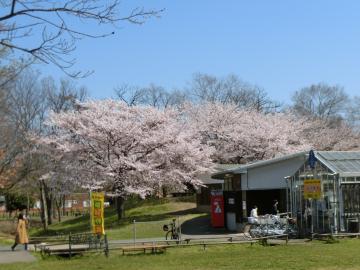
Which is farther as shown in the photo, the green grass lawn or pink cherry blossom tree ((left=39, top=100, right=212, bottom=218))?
pink cherry blossom tree ((left=39, top=100, right=212, bottom=218))

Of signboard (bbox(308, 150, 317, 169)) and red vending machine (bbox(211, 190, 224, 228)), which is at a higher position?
signboard (bbox(308, 150, 317, 169))

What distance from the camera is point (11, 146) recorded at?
4538 centimetres

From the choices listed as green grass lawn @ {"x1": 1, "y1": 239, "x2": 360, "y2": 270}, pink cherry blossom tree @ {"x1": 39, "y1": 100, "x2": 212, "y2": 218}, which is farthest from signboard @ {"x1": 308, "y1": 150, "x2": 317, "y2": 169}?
pink cherry blossom tree @ {"x1": 39, "y1": 100, "x2": 212, "y2": 218}

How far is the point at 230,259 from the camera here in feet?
58.3

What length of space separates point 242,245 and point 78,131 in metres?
21.3

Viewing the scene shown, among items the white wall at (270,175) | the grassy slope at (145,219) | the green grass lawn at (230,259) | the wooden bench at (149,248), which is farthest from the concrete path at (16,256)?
the white wall at (270,175)

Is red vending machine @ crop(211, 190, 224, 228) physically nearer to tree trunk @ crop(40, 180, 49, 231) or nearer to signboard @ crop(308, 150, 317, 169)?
signboard @ crop(308, 150, 317, 169)

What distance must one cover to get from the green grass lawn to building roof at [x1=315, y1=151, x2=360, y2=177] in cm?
455

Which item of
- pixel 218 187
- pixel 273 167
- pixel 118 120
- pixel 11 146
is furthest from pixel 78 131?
pixel 273 167

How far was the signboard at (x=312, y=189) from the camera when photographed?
82.7 ft

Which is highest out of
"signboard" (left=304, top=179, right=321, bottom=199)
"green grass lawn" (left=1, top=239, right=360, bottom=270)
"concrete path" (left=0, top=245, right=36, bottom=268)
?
"signboard" (left=304, top=179, right=321, bottom=199)

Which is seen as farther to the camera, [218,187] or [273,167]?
[218,187]

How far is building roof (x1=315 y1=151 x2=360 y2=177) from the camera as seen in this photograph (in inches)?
1032

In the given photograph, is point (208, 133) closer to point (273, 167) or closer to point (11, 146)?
point (11, 146)
